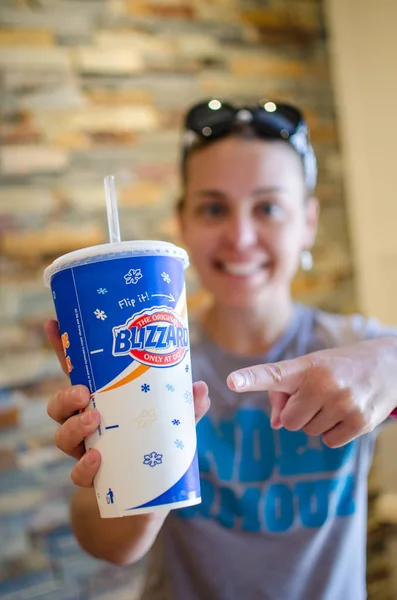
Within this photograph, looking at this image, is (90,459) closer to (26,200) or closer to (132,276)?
(132,276)

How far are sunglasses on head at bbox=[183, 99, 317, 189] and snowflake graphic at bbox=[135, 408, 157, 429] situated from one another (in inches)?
26.4

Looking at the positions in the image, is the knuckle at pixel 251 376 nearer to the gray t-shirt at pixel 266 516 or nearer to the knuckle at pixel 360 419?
the knuckle at pixel 360 419

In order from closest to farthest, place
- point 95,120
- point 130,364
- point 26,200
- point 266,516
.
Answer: point 130,364
point 266,516
point 26,200
point 95,120

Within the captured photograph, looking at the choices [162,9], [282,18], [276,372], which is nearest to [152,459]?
[276,372]

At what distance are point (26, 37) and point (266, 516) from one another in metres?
1.47

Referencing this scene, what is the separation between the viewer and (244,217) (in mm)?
1025

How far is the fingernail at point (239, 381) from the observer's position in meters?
0.52

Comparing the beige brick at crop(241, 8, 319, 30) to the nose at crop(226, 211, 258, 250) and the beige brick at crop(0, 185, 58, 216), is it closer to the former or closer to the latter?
the beige brick at crop(0, 185, 58, 216)

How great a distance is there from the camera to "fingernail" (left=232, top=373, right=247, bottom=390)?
523mm

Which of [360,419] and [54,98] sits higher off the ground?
[54,98]

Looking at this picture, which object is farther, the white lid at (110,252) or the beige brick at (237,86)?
the beige brick at (237,86)

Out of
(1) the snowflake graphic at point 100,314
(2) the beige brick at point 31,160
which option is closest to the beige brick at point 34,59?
(2) the beige brick at point 31,160

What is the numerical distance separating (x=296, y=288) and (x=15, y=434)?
100 cm

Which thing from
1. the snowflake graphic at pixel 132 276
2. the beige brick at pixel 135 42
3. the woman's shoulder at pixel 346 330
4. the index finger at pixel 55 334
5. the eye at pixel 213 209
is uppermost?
the beige brick at pixel 135 42
